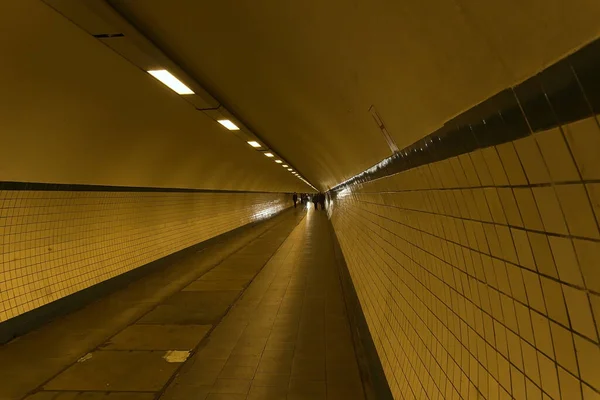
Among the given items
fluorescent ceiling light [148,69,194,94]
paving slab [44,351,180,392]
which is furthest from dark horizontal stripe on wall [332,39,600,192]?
paving slab [44,351,180,392]

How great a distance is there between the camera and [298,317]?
582 cm

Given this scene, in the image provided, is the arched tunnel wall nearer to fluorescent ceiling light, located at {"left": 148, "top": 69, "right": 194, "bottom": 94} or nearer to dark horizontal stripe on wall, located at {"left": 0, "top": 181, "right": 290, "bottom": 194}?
fluorescent ceiling light, located at {"left": 148, "top": 69, "right": 194, "bottom": 94}

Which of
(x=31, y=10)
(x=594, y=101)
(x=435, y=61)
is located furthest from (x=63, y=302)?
(x=594, y=101)

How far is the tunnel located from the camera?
113 cm

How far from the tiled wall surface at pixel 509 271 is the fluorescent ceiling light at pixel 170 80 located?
2595 mm

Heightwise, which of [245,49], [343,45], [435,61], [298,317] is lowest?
[298,317]

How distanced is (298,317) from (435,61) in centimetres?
469

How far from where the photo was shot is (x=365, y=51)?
2328 mm

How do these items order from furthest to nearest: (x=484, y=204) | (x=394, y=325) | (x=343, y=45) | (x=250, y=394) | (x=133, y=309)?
(x=133, y=309) < (x=250, y=394) < (x=394, y=325) < (x=343, y=45) < (x=484, y=204)

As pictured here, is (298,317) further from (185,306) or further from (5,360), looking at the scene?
(5,360)

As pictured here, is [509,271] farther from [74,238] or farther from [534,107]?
[74,238]

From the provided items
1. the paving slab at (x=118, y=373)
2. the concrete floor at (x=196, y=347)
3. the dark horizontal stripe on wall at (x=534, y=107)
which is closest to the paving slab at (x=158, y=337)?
the concrete floor at (x=196, y=347)

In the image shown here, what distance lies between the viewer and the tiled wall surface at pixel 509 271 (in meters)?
1.01

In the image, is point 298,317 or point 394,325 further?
point 298,317
